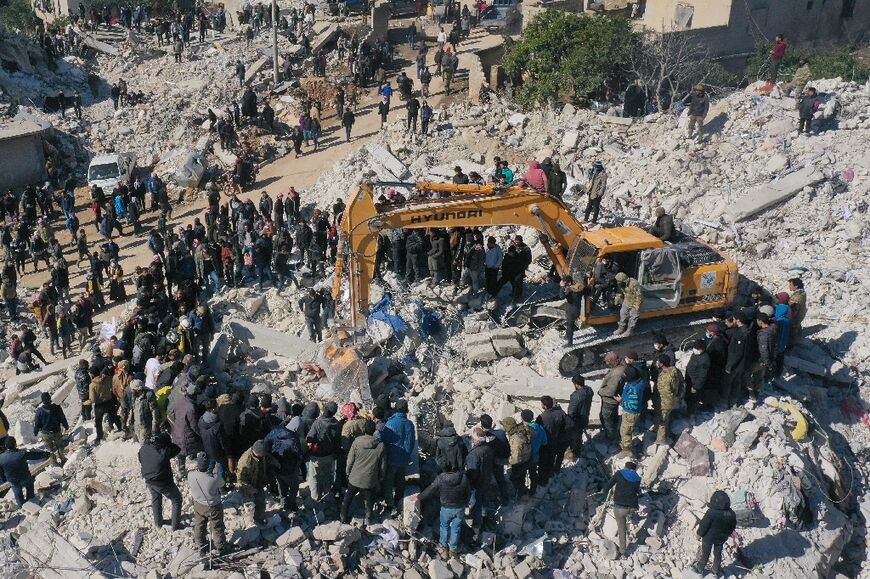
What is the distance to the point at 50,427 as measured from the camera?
12820 millimetres

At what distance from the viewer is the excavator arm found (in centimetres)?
1317

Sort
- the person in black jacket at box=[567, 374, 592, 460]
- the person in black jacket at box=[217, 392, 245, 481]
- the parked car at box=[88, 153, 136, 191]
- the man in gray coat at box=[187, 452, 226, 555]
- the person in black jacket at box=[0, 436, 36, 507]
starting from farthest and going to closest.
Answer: the parked car at box=[88, 153, 136, 191] → the person in black jacket at box=[567, 374, 592, 460] → the person in black jacket at box=[0, 436, 36, 507] → the person in black jacket at box=[217, 392, 245, 481] → the man in gray coat at box=[187, 452, 226, 555]

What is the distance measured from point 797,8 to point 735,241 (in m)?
17.2

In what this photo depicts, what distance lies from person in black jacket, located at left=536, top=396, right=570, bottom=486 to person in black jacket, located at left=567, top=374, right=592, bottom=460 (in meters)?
0.20

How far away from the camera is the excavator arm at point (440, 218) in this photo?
13172 millimetres

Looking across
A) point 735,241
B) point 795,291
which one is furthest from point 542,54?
point 795,291

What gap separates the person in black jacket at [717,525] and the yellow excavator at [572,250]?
420cm

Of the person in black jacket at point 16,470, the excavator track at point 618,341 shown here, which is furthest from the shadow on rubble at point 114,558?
the excavator track at point 618,341

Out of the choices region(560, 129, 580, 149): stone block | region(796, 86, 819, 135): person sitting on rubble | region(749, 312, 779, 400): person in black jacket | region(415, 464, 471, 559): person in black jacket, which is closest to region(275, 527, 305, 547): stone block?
region(415, 464, 471, 559): person in black jacket

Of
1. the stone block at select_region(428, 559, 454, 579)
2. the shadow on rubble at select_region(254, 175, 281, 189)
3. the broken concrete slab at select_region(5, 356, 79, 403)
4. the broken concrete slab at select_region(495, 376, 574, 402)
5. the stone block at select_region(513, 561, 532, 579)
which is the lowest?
the broken concrete slab at select_region(5, 356, 79, 403)

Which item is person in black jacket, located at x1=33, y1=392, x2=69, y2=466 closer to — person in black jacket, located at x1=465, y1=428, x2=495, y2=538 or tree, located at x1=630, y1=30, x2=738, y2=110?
person in black jacket, located at x1=465, y1=428, x2=495, y2=538

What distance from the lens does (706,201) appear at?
61.8 feet

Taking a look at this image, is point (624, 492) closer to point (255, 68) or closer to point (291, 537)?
point (291, 537)

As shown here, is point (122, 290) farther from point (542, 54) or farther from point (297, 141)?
point (542, 54)
